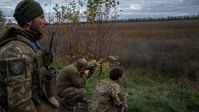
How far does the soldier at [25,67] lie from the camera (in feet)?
10.3

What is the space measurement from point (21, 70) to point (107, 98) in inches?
195

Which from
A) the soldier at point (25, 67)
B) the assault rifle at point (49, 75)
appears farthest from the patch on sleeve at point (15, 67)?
the assault rifle at point (49, 75)

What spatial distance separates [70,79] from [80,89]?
0.30m

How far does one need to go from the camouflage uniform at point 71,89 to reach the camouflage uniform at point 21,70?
6522 millimetres

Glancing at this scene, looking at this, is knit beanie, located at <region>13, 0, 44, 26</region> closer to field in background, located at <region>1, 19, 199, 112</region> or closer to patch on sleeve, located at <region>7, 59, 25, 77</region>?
patch on sleeve, located at <region>7, 59, 25, 77</region>

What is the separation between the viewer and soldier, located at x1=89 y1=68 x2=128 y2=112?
26.0 ft

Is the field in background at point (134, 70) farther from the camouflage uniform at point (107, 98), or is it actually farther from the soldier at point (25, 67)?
the soldier at point (25, 67)

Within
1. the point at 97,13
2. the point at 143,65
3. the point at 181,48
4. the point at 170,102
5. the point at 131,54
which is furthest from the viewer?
the point at 181,48

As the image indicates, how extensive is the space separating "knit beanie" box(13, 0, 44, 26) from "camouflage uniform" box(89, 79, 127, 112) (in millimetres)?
4606

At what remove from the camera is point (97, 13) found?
1486cm

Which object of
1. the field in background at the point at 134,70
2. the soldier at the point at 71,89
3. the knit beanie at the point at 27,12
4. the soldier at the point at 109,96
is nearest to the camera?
the knit beanie at the point at 27,12

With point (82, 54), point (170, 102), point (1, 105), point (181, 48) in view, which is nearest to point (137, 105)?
point (170, 102)

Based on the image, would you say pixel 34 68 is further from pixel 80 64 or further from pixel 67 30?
pixel 67 30

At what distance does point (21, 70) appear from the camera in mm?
3139
